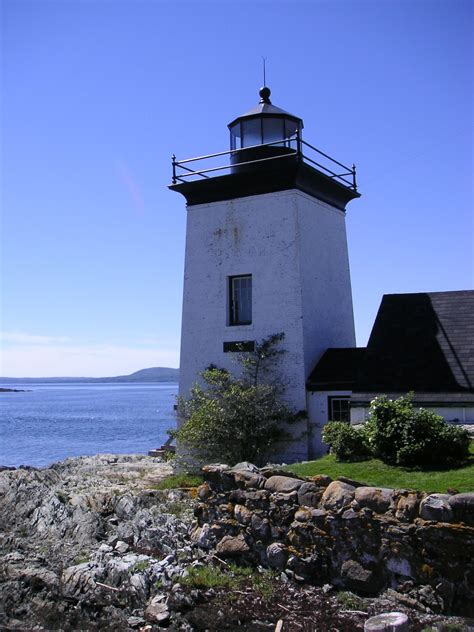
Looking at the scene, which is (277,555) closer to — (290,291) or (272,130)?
(290,291)

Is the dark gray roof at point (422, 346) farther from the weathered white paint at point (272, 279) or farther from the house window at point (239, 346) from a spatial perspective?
the house window at point (239, 346)

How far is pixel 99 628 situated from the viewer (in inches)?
367

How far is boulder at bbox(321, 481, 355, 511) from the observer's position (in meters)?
9.64

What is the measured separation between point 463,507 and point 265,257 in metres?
10.7

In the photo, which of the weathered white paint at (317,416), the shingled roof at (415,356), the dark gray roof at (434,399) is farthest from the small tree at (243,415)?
the dark gray roof at (434,399)

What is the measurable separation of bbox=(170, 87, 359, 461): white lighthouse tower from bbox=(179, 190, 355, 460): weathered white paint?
3cm

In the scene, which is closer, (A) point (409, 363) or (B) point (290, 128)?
(A) point (409, 363)

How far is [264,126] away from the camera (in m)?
19.0

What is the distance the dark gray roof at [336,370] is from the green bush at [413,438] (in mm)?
4846

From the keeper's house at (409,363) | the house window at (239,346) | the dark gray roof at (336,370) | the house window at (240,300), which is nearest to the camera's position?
the keeper's house at (409,363)

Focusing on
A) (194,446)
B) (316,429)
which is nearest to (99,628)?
(194,446)

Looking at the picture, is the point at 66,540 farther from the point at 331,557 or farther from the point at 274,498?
the point at 331,557

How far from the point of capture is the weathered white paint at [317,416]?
17.2 meters

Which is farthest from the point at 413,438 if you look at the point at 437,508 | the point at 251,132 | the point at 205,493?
the point at 251,132
